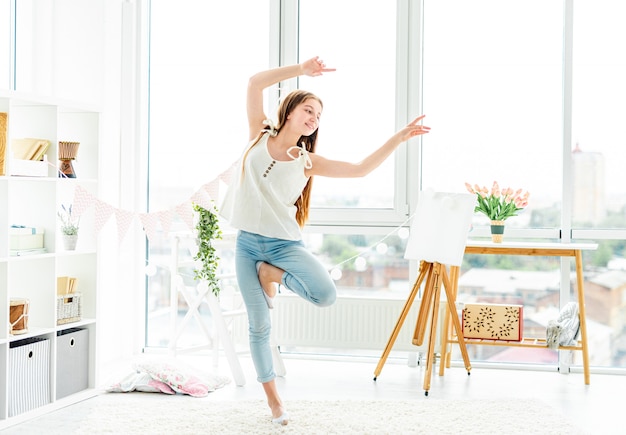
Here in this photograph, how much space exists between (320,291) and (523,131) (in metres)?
1.91

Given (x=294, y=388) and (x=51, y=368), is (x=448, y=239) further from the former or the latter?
(x=51, y=368)

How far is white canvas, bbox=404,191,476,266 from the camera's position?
3.74m

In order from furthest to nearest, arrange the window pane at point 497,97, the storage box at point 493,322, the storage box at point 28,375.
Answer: the window pane at point 497,97 → the storage box at point 493,322 → the storage box at point 28,375

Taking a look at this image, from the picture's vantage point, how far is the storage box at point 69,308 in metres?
3.43

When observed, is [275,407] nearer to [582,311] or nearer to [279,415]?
[279,415]

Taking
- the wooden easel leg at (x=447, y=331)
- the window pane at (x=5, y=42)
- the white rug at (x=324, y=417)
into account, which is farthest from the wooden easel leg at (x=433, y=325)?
the window pane at (x=5, y=42)

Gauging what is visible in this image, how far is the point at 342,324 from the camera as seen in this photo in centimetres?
430

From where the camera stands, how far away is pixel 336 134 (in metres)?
4.52

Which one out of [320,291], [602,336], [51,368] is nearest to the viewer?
[320,291]

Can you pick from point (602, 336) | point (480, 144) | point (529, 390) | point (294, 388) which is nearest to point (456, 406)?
point (529, 390)

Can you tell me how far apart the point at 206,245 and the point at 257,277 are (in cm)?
79

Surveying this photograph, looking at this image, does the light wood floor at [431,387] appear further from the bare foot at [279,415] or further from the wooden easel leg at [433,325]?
the bare foot at [279,415]

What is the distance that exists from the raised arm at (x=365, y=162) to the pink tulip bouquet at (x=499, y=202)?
1.00 meters

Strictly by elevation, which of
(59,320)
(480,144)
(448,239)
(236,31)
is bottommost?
(59,320)
